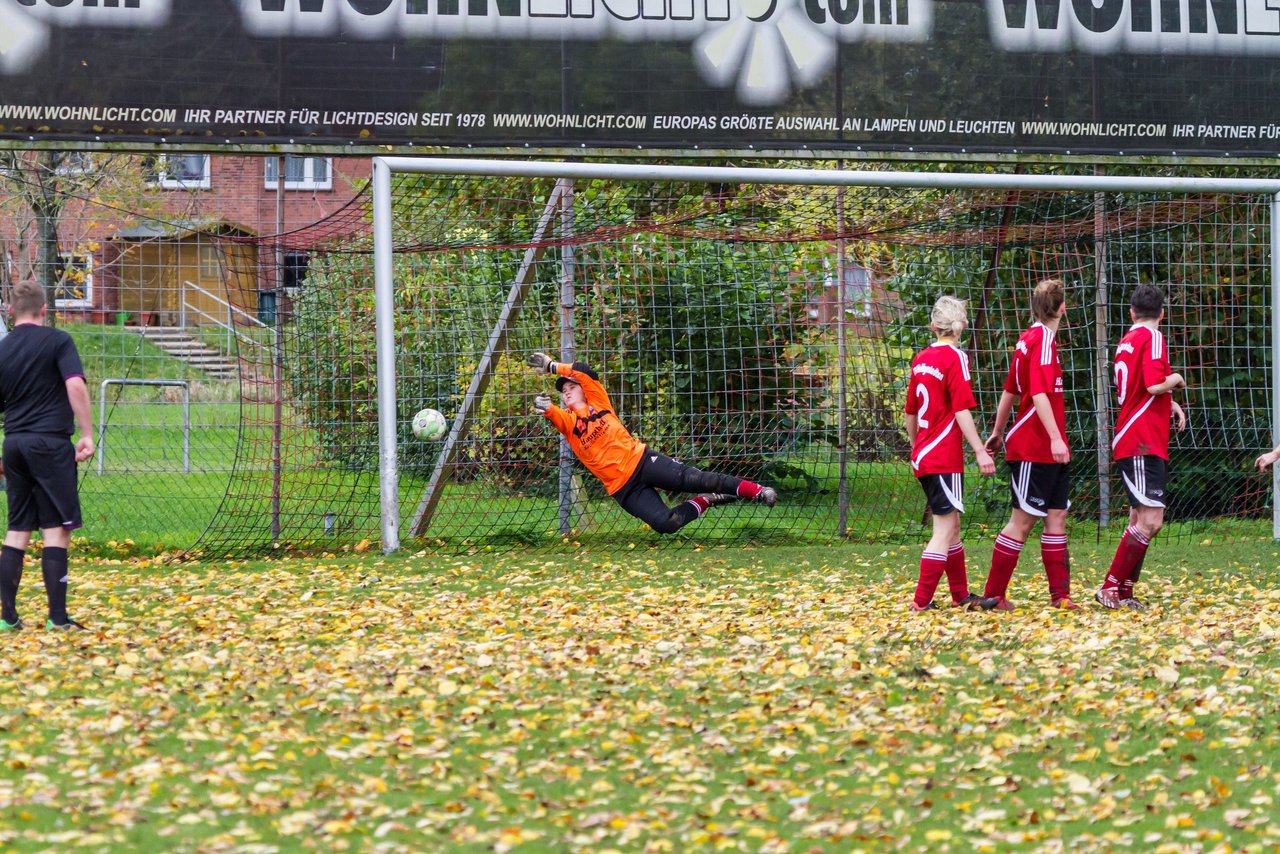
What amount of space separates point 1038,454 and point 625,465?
3.05 meters

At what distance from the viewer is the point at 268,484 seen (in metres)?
10.4

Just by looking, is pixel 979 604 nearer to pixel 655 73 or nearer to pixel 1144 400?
pixel 1144 400

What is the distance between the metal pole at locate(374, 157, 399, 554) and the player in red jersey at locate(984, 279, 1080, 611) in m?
4.28

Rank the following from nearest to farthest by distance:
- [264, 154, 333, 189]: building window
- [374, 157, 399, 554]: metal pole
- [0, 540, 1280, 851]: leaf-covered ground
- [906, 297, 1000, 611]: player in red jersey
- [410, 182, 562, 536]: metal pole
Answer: [0, 540, 1280, 851]: leaf-covered ground, [906, 297, 1000, 611]: player in red jersey, [374, 157, 399, 554]: metal pole, [410, 182, 562, 536]: metal pole, [264, 154, 333, 189]: building window

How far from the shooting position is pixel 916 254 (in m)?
12.0

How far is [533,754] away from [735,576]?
4.39 m

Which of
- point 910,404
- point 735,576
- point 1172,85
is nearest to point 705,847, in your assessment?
point 910,404

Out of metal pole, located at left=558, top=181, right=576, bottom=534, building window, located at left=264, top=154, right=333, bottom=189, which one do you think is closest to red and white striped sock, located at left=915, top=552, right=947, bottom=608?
metal pole, located at left=558, top=181, right=576, bottom=534

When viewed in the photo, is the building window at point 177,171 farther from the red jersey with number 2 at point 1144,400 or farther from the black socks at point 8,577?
the red jersey with number 2 at point 1144,400

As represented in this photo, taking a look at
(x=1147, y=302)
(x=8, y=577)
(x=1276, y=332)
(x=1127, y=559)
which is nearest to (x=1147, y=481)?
(x=1127, y=559)

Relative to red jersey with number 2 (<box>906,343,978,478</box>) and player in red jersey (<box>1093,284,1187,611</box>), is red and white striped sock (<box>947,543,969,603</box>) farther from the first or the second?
player in red jersey (<box>1093,284,1187,611</box>)

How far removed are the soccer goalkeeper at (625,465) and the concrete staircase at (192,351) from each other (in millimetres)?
6161

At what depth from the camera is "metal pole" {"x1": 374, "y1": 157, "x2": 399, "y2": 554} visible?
948cm

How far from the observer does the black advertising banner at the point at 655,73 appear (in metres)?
10.0
